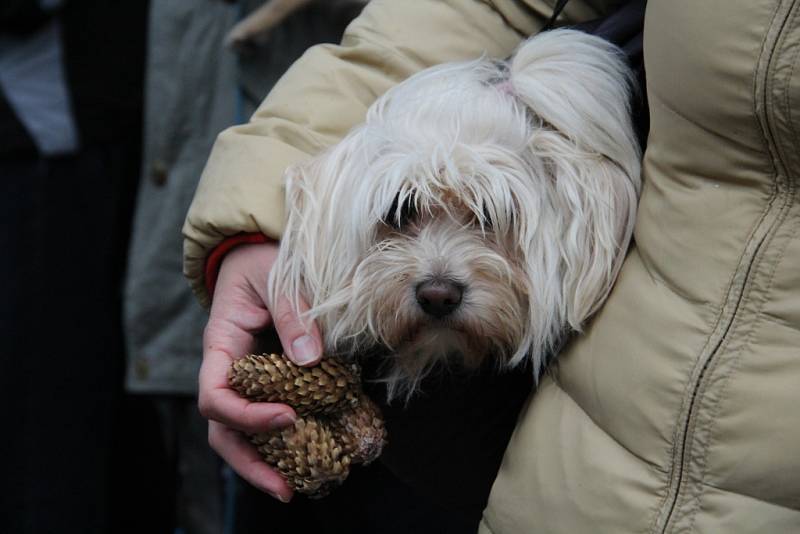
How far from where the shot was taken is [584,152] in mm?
1054

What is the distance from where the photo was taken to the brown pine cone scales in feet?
3.30

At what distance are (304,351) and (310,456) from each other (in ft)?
0.37

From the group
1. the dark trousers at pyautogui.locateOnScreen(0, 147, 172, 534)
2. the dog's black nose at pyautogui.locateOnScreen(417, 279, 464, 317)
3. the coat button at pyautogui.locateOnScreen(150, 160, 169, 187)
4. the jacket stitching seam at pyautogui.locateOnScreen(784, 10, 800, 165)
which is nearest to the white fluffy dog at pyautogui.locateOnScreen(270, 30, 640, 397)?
the dog's black nose at pyautogui.locateOnScreen(417, 279, 464, 317)

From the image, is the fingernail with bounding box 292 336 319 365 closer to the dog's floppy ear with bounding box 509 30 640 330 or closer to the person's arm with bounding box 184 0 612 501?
the person's arm with bounding box 184 0 612 501

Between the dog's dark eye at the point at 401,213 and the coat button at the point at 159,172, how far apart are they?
100 centimetres

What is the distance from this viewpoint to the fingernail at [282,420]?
99 centimetres

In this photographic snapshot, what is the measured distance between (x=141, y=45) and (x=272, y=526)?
103 centimetres

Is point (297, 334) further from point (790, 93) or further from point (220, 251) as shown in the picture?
point (790, 93)

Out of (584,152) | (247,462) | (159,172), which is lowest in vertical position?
(159,172)

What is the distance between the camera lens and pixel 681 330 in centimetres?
88

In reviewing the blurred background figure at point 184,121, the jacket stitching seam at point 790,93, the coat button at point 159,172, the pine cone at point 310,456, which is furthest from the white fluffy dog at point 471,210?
the coat button at point 159,172

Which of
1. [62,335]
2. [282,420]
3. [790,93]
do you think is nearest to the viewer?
[790,93]

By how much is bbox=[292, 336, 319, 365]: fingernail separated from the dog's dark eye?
0.16 meters

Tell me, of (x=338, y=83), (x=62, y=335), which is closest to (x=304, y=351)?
(x=338, y=83)
